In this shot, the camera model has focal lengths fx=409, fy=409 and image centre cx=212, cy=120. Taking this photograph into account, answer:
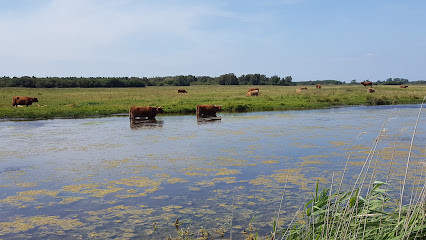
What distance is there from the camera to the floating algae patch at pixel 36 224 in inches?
274

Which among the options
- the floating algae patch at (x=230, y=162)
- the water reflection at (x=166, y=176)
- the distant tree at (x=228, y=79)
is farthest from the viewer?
the distant tree at (x=228, y=79)

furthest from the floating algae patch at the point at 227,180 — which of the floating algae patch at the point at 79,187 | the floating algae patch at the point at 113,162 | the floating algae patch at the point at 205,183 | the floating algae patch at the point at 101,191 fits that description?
the floating algae patch at the point at 113,162

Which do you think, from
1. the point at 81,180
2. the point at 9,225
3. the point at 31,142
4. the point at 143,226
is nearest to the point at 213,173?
the point at 81,180

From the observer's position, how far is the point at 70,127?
74.4 feet

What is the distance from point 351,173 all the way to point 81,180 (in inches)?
268

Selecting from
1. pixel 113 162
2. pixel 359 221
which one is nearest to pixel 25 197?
pixel 113 162

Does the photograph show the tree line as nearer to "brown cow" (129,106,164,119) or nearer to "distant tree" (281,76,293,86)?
"distant tree" (281,76,293,86)

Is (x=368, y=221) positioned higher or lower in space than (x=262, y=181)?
higher

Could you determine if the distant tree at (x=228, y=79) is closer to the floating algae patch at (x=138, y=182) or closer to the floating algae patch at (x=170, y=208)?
the floating algae patch at (x=138, y=182)

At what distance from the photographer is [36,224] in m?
7.20

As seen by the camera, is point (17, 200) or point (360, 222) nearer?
point (360, 222)

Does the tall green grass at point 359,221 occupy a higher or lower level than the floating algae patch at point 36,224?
higher

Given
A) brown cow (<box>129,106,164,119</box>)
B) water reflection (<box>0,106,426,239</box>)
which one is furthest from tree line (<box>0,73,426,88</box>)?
water reflection (<box>0,106,426,239</box>)

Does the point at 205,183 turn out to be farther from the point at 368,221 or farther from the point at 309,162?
the point at 368,221
